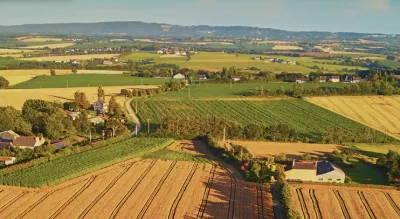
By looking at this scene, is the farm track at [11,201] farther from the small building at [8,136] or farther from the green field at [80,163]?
the small building at [8,136]

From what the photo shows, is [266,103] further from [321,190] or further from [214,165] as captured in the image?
[321,190]

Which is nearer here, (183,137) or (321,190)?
(321,190)

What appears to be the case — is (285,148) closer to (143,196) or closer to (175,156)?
(175,156)

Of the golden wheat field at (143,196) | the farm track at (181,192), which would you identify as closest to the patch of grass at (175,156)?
the farm track at (181,192)

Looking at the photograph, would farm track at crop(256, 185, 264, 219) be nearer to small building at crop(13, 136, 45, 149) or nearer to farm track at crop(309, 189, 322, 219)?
farm track at crop(309, 189, 322, 219)

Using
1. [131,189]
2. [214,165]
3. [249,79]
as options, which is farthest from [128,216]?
[249,79]

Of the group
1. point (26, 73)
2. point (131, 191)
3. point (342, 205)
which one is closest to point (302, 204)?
point (342, 205)

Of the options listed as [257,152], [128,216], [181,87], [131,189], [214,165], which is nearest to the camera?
[128,216]
